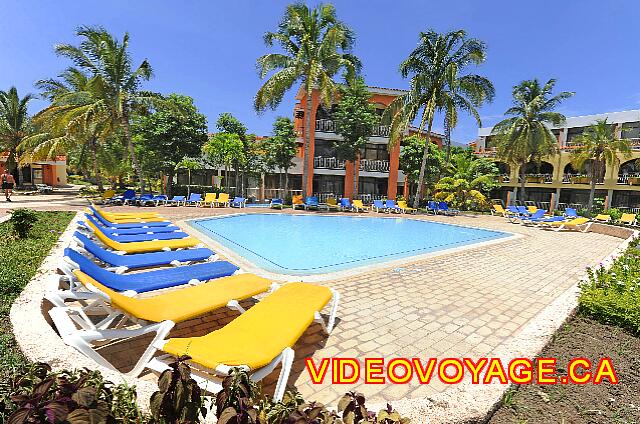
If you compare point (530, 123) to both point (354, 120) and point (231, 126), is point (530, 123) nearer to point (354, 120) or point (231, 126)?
point (354, 120)

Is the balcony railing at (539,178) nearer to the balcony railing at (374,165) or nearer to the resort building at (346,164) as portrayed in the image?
the resort building at (346,164)

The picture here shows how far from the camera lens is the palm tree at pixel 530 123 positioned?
2770cm

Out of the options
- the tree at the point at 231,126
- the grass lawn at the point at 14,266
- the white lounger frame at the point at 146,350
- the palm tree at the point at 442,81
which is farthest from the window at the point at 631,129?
the grass lawn at the point at 14,266

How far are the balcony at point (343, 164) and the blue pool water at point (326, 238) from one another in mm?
9503

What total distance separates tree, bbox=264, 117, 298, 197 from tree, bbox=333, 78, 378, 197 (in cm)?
365

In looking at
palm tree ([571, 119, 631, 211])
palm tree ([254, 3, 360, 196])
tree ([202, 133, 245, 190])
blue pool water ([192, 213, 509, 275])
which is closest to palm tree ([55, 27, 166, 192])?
tree ([202, 133, 245, 190])

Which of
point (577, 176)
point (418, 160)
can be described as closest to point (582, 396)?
point (418, 160)

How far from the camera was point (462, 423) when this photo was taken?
7.25ft

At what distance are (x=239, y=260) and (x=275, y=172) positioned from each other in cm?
2100

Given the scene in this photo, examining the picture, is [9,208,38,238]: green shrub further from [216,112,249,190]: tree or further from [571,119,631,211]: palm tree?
[571,119,631,211]: palm tree

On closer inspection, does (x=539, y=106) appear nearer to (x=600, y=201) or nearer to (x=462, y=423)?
(x=600, y=201)

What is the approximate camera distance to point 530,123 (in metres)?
28.4

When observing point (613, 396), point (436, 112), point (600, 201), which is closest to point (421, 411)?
point (613, 396)

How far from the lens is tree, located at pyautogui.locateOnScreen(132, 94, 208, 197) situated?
23.6 meters
